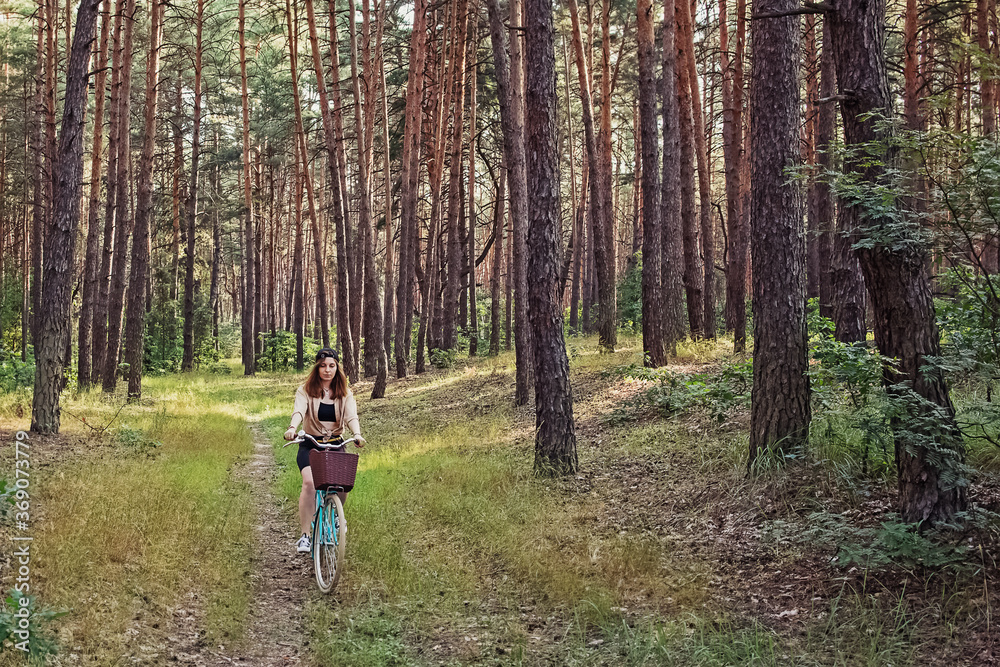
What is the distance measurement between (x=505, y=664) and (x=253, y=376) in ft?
80.4

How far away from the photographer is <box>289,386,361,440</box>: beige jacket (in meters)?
6.43

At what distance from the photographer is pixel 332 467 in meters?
5.91

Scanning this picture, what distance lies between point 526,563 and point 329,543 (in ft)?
5.51

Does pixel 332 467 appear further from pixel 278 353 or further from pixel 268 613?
pixel 278 353

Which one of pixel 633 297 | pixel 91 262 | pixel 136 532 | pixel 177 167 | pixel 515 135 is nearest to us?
pixel 136 532

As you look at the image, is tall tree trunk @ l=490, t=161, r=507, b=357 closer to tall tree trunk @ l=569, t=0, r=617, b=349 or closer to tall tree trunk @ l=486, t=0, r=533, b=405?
tall tree trunk @ l=569, t=0, r=617, b=349

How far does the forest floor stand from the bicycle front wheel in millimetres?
171

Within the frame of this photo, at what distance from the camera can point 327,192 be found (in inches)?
1580

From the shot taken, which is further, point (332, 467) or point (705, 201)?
point (705, 201)

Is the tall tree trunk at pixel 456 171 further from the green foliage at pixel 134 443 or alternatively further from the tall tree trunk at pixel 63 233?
the green foliage at pixel 134 443

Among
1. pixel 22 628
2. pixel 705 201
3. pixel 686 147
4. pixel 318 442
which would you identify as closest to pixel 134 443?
pixel 318 442

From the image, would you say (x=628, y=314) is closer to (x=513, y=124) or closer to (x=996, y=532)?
(x=513, y=124)

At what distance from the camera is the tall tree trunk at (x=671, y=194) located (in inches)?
597

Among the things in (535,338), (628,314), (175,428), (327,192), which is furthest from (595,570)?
(327,192)
